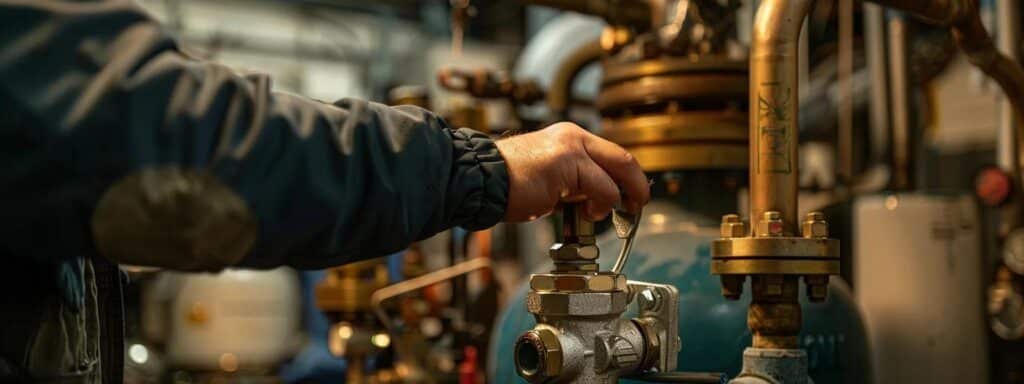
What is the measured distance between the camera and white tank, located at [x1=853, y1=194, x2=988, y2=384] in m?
1.30

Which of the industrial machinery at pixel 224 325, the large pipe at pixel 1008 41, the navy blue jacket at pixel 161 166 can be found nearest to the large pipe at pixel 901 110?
the large pipe at pixel 1008 41

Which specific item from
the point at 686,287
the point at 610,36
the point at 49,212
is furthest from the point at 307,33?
the point at 49,212

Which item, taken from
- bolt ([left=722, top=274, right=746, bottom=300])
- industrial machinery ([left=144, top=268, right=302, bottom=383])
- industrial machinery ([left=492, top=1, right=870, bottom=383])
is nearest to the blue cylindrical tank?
industrial machinery ([left=492, top=1, right=870, bottom=383])

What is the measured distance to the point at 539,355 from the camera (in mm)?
724

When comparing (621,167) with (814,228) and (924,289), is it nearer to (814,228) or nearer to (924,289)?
(814,228)

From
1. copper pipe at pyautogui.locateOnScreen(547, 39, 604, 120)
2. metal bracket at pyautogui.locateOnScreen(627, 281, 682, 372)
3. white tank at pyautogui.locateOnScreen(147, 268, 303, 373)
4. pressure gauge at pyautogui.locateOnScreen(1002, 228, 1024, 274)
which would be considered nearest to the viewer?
A: metal bracket at pyautogui.locateOnScreen(627, 281, 682, 372)

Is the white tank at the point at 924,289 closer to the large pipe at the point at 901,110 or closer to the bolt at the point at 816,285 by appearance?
the large pipe at the point at 901,110

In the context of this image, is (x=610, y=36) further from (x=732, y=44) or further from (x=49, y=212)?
(x=49, y=212)

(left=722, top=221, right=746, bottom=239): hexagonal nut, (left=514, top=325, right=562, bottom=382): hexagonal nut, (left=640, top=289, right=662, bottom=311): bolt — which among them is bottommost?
(left=514, top=325, right=562, bottom=382): hexagonal nut

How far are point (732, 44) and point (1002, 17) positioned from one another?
17.6 inches

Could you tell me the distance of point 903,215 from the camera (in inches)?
52.7

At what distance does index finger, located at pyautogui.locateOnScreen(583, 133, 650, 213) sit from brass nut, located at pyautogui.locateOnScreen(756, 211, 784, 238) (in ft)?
0.37

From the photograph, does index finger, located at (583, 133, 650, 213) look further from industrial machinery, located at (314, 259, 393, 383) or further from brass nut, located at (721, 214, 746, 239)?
industrial machinery, located at (314, 259, 393, 383)

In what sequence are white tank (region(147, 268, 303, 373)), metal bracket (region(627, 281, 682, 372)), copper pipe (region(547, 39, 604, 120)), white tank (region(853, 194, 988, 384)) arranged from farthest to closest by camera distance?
1. white tank (region(147, 268, 303, 373))
2. copper pipe (region(547, 39, 604, 120))
3. white tank (region(853, 194, 988, 384))
4. metal bracket (region(627, 281, 682, 372))
